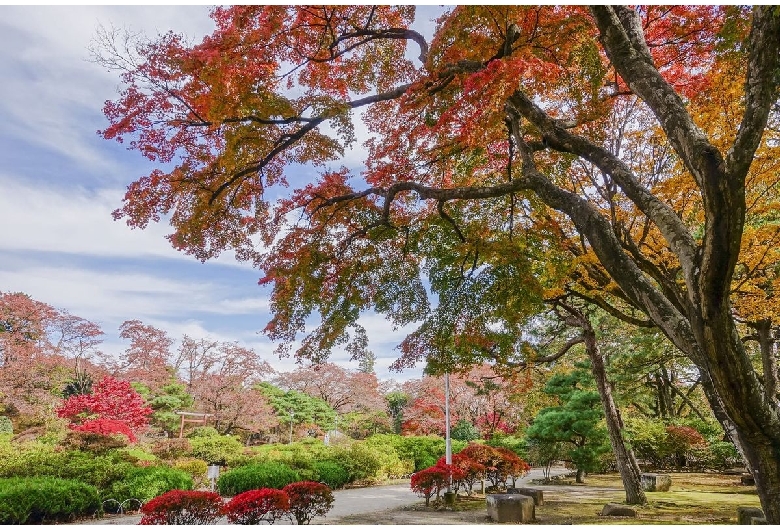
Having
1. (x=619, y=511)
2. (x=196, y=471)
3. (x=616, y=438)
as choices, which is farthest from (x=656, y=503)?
(x=196, y=471)

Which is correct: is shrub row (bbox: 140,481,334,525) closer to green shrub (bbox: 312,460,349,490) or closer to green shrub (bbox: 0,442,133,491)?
green shrub (bbox: 0,442,133,491)

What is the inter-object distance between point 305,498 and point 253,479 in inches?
152

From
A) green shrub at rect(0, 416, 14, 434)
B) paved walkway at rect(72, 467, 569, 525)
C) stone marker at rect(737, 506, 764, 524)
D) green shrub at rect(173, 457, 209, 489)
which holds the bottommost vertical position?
paved walkway at rect(72, 467, 569, 525)

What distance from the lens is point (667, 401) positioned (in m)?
18.8

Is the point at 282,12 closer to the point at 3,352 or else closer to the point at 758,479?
the point at 758,479

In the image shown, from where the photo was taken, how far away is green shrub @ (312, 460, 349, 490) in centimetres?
1107

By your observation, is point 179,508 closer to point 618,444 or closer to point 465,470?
point 465,470

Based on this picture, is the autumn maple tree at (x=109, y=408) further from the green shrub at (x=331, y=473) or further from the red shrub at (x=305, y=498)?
the red shrub at (x=305, y=498)

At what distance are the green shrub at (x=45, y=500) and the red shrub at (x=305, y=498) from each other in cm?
348

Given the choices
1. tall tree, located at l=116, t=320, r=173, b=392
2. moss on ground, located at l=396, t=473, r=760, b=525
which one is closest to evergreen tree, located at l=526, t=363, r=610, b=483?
moss on ground, located at l=396, t=473, r=760, b=525

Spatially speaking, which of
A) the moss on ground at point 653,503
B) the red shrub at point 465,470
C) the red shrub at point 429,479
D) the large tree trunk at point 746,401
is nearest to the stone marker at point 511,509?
the moss on ground at point 653,503

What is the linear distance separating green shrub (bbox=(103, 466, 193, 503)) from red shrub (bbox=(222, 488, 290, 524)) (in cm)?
369

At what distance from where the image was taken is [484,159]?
683cm

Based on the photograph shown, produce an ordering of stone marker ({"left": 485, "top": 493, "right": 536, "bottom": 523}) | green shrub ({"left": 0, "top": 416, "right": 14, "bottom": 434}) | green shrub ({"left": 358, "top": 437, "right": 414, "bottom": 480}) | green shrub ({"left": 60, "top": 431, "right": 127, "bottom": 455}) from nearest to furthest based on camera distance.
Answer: stone marker ({"left": 485, "top": 493, "right": 536, "bottom": 523}) < green shrub ({"left": 60, "top": 431, "right": 127, "bottom": 455}) < green shrub ({"left": 0, "top": 416, "right": 14, "bottom": 434}) < green shrub ({"left": 358, "top": 437, "right": 414, "bottom": 480})
